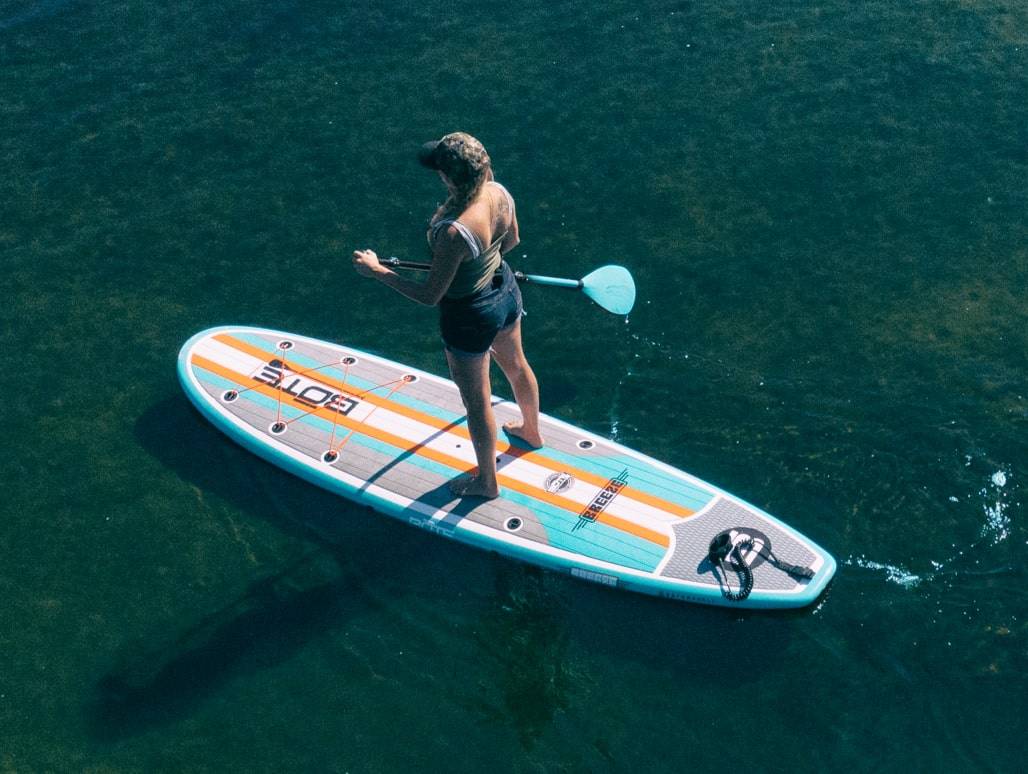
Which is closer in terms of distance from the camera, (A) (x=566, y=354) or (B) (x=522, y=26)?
(A) (x=566, y=354)

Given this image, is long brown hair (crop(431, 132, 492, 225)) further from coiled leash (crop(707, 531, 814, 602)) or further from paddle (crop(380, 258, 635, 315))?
coiled leash (crop(707, 531, 814, 602))

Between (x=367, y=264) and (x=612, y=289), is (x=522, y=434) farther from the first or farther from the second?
(x=367, y=264)

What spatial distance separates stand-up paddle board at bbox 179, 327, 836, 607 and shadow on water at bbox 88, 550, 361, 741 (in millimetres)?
703

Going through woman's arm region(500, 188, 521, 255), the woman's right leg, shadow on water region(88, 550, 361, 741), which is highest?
woman's arm region(500, 188, 521, 255)

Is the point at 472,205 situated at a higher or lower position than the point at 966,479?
higher

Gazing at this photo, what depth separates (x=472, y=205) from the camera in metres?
6.23

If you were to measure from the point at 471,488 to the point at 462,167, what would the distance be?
2.46 metres

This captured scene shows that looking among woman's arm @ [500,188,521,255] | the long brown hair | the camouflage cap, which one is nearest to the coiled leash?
woman's arm @ [500,188,521,255]

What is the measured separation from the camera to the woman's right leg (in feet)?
23.7

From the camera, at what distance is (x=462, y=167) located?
19.8ft

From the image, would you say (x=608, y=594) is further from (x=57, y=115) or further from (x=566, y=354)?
(x=57, y=115)

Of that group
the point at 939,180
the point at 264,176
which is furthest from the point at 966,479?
the point at 264,176

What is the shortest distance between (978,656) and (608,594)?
2189 millimetres

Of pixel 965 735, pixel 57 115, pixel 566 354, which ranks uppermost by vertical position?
pixel 57 115
